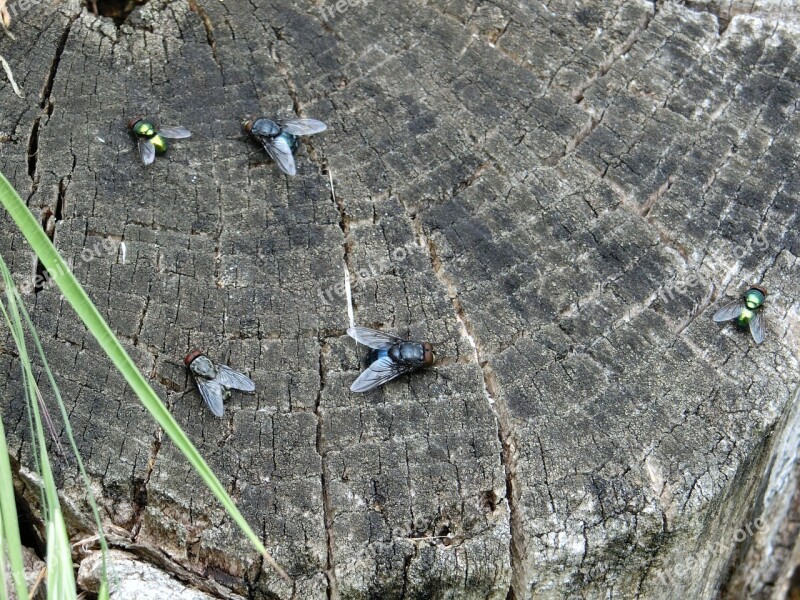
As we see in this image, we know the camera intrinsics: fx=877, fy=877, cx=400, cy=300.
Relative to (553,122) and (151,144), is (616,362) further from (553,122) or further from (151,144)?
(151,144)

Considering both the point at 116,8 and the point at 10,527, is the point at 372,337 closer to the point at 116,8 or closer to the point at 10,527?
the point at 10,527

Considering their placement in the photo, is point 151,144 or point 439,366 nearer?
point 439,366

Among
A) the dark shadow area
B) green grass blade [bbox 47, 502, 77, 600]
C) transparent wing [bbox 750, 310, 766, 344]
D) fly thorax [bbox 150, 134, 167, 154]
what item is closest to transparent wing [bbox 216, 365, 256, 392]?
green grass blade [bbox 47, 502, 77, 600]

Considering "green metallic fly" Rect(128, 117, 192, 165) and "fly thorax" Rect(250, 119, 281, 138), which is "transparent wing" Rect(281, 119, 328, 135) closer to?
"fly thorax" Rect(250, 119, 281, 138)

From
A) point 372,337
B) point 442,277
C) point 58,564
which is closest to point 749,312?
point 442,277

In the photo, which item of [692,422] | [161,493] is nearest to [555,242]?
[692,422]

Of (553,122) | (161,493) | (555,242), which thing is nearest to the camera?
(161,493)

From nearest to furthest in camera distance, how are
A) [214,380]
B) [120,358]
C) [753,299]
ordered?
[120,358], [214,380], [753,299]
